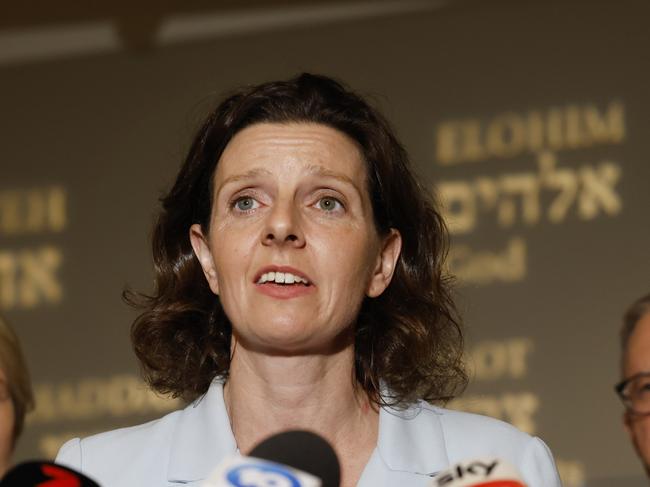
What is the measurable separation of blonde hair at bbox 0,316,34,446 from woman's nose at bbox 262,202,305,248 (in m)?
0.87

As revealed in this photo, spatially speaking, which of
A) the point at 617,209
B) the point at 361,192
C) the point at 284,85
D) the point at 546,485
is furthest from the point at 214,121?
the point at 617,209

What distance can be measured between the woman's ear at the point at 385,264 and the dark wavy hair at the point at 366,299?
0.07 ft

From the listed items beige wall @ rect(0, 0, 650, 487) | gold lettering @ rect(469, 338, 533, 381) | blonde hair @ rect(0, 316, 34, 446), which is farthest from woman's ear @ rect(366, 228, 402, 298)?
gold lettering @ rect(469, 338, 533, 381)

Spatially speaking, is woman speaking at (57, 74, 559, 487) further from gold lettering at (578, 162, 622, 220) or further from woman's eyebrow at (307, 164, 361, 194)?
gold lettering at (578, 162, 622, 220)

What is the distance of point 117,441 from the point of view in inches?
88.0

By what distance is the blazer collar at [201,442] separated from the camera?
211cm

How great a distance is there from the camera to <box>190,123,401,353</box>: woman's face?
6.56ft

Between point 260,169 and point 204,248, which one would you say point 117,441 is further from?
point 260,169

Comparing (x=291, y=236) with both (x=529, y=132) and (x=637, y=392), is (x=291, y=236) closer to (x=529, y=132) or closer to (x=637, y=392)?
(x=637, y=392)

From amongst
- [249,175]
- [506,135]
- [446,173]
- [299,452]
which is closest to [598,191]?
[506,135]

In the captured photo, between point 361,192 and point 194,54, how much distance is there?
9.24 ft

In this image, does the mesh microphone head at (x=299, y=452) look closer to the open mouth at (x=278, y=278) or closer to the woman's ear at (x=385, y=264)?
the open mouth at (x=278, y=278)

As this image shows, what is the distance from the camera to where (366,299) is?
2.39m

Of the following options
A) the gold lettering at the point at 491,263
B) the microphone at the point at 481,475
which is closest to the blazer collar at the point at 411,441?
the microphone at the point at 481,475
